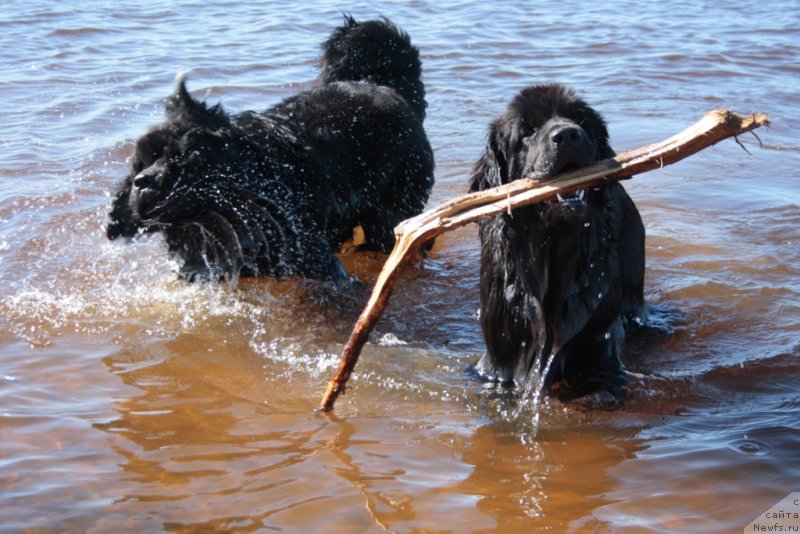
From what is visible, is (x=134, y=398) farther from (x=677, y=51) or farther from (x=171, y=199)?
(x=677, y=51)

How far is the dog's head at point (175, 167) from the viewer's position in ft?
15.7

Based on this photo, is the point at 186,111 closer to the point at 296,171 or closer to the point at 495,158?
the point at 296,171

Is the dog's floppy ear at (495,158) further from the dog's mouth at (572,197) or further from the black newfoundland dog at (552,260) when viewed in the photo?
the dog's mouth at (572,197)

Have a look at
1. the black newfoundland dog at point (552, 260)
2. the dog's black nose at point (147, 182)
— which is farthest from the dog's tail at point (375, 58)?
the black newfoundland dog at point (552, 260)

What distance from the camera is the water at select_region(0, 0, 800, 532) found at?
10.1 feet

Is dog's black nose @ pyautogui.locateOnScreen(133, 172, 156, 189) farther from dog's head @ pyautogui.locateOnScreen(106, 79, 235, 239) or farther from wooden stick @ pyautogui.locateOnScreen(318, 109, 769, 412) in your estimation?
wooden stick @ pyautogui.locateOnScreen(318, 109, 769, 412)

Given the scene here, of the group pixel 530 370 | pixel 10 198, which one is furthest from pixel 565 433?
pixel 10 198

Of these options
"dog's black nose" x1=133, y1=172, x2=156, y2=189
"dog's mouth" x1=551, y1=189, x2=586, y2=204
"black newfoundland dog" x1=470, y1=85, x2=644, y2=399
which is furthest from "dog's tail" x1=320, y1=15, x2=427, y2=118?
"dog's mouth" x1=551, y1=189, x2=586, y2=204

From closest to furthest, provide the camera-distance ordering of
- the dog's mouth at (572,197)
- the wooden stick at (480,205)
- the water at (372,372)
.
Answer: the water at (372,372)
the wooden stick at (480,205)
the dog's mouth at (572,197)

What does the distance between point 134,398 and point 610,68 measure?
A: 730cm

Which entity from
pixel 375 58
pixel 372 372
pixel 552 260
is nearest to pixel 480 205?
pixel 552 260

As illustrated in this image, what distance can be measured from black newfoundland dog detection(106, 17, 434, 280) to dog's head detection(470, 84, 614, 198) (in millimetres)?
1604

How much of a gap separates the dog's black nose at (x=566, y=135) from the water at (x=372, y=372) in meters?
1.11

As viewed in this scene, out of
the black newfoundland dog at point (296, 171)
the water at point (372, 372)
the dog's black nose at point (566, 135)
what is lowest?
the water at point (372, 372)
